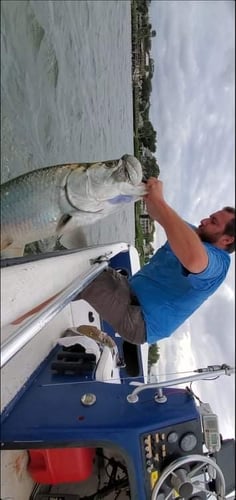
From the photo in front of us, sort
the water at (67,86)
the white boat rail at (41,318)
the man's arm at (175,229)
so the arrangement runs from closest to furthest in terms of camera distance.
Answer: the white boat rail at (41,318)
the man's arm at (175,229)
the water at (67,86)

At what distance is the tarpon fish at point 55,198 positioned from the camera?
9.73 feet

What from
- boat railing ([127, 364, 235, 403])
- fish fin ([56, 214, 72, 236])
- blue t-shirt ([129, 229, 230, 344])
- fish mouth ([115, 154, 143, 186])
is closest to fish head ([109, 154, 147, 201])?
fish mouth ([115, 154, 143, 186])

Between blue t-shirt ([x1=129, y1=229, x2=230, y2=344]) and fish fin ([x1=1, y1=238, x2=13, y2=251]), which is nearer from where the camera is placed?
fish fin ([x1=1, y1=238, x2=13, y2=251])

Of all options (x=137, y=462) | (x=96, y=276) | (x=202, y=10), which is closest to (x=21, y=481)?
(x=137, y=462)

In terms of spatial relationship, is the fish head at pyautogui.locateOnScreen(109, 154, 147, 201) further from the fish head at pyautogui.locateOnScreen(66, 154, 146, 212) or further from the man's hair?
the man's hair

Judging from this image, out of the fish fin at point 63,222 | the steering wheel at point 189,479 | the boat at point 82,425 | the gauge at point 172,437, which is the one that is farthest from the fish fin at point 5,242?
the steering wheel at point 189,479

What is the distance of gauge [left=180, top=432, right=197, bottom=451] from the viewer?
2.97 metres

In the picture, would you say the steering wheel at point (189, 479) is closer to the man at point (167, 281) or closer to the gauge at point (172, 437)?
the gauge at point (172, 437)

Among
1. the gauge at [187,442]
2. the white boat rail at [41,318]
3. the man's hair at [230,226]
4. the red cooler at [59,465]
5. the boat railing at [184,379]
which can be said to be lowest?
the red cooler at [59,465]

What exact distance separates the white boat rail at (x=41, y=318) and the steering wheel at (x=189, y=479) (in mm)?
1186

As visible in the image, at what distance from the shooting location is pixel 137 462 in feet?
9.63

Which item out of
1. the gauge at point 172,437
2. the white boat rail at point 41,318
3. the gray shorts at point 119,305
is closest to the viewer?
the white boat rail at point 41,318

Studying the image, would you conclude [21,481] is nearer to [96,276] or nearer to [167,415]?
[167,415]

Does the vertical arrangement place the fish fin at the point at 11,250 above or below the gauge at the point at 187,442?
Answer: above
